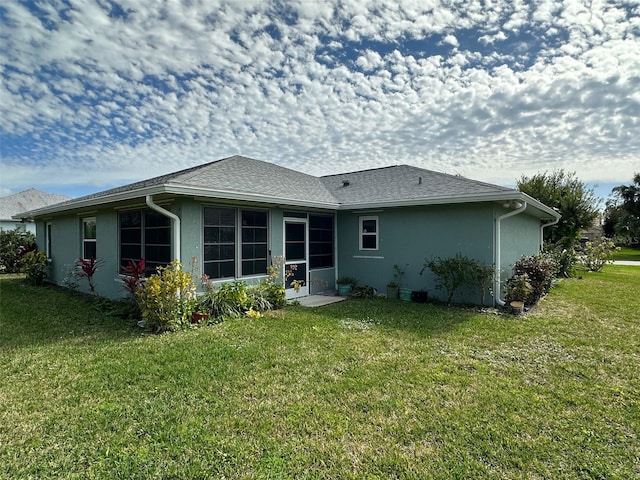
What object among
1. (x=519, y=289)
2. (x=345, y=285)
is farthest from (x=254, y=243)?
(x=519, y=289)

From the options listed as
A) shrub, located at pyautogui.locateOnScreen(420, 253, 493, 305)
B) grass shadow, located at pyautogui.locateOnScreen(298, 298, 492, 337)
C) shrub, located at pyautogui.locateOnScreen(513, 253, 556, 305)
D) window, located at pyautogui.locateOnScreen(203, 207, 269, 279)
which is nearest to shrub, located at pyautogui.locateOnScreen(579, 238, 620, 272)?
shrub, located at pyautogui.locateOnScreen(513, 253, 556, 305)

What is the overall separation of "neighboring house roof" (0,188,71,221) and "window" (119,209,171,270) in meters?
16.3

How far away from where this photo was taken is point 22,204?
2155cm

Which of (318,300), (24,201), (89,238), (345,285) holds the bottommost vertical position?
(318,300)

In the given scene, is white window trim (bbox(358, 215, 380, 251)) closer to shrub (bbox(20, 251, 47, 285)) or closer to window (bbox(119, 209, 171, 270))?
window (bbox(119, 209, 171, 270))

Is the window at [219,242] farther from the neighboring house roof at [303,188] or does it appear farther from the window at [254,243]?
the neighboring house roof at [303,188]

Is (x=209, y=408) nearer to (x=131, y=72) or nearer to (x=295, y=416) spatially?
(x=295, y=416)

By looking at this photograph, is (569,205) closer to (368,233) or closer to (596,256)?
(596,256)

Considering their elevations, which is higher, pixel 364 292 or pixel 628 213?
pixel 628 213

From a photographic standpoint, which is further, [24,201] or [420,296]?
[24,201]

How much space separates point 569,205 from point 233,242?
17.5 meters

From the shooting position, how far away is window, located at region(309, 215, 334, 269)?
9992 mm

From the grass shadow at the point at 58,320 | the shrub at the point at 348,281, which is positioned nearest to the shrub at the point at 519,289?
the shrub at the point at 348,281

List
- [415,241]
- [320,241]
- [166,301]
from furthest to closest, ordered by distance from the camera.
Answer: [320,241], [415,241], [166,301]
